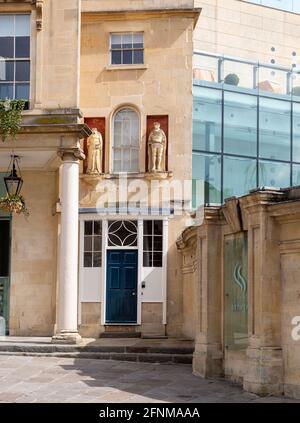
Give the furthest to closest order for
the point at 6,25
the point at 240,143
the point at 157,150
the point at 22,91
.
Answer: the point at 240,143 → the point at 157,150 → the point at 6,25 → the point at 22,91

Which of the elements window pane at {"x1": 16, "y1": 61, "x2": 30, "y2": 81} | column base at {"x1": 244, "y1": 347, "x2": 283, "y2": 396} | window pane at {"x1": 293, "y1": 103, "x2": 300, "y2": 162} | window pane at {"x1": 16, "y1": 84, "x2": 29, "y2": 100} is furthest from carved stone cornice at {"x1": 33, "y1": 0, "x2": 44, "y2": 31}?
column base at {"x1": 244, "y1": 347, "x2": 283, "y2": 396}

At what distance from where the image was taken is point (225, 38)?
109 ft

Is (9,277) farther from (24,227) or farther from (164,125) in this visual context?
(164,125)

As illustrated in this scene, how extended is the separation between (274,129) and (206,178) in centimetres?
367

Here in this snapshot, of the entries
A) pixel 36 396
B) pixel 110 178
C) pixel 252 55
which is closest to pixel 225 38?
pixel 252 55

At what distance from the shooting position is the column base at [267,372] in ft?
42.1

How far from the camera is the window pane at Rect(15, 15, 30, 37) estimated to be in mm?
22062

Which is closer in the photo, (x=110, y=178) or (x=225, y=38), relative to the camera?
(x=110, y=178)

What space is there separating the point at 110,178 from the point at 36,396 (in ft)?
34.5

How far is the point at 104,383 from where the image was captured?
14.9m

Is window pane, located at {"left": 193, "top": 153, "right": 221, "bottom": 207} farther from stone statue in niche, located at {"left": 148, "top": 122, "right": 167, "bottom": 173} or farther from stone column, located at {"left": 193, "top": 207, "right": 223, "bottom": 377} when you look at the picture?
stone column, located at {"left": 193, "top": 207, "right": 223, "bottom": 377}

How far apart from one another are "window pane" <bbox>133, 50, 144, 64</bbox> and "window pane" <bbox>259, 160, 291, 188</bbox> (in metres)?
5.16

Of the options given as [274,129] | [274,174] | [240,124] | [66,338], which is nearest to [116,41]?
[240,124]

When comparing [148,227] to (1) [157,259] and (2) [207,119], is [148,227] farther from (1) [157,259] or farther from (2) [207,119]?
(2) [207,119]
